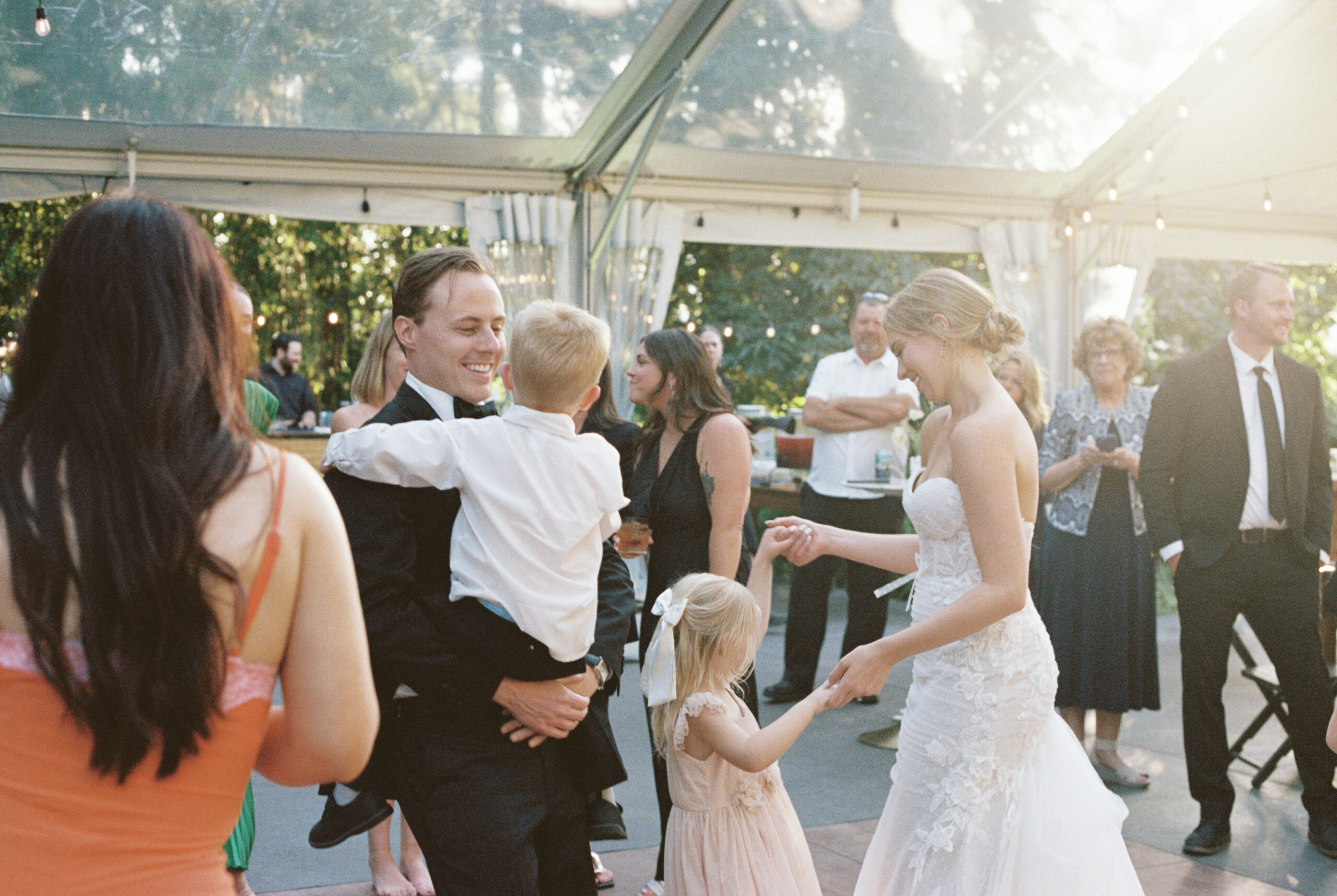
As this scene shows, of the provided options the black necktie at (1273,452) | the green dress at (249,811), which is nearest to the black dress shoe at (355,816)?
the green dress at (249,811)

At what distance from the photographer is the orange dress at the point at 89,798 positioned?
109cm

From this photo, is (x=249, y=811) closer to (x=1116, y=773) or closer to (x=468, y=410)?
(x=468, y=410)

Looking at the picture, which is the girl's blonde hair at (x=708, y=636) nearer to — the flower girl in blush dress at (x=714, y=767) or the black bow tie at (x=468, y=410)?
the flower girl in blush dress at (x=714, y=767)

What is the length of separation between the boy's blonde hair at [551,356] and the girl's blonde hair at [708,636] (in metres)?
0.86

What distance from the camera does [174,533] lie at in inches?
42.6

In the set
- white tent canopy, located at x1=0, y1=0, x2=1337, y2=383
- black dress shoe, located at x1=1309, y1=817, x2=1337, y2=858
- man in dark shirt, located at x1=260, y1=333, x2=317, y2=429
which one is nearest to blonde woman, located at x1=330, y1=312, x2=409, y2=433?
white tent canopy, located at x1=0, y1=0, x2=1337, y2=383

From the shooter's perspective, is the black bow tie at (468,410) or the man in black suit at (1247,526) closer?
the black bow tie at (468,410)

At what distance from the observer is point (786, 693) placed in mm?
6047

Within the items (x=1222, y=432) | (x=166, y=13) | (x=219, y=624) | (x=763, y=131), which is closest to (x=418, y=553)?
(x=219, y=624)

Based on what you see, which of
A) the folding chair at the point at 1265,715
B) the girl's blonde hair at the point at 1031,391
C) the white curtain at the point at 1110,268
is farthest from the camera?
the white curtain at the point at 1110,268

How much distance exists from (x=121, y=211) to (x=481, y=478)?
804 millimetres

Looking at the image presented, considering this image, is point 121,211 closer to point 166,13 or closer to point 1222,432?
point 1222,432

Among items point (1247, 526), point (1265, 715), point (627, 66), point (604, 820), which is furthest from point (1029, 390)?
point (604, 820)

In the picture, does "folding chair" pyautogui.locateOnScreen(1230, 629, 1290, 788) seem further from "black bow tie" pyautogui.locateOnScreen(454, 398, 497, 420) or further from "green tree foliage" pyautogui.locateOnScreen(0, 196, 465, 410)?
"green tree foliage" pyautogui.locateOnScreen(0, 196, 465, 410)
